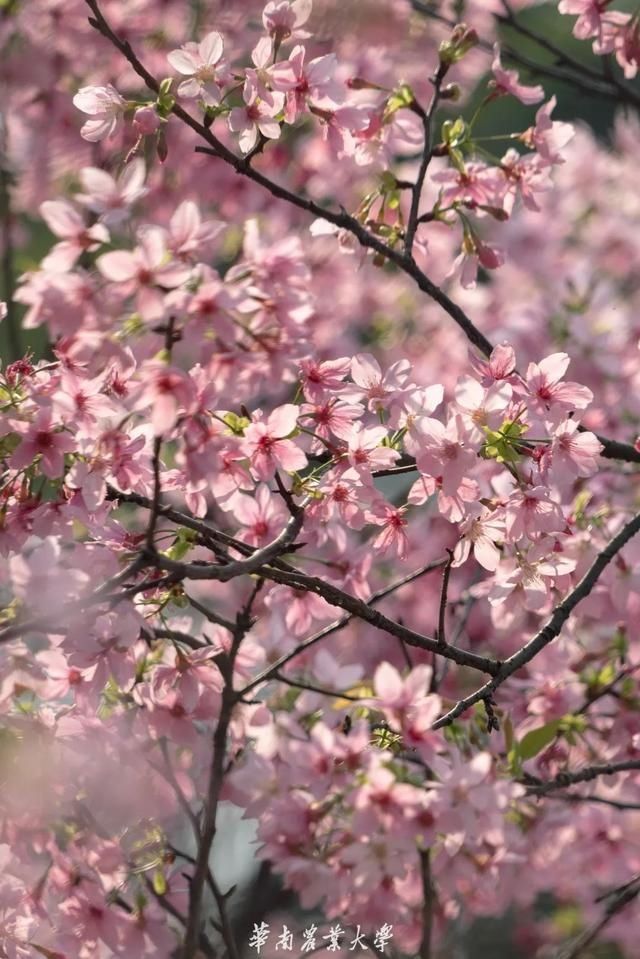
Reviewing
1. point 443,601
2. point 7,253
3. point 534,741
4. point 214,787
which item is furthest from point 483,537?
point 7,253

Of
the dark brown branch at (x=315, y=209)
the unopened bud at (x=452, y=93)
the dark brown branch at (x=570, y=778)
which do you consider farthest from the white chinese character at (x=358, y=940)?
the unopened bud at (x=452, y=93)

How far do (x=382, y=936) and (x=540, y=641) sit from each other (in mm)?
382

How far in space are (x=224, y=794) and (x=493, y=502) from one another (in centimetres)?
49

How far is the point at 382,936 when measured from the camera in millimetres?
1379

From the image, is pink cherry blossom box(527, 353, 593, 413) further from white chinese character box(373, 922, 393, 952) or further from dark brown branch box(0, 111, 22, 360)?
dark brown branch box(0, 111, 22, 360)

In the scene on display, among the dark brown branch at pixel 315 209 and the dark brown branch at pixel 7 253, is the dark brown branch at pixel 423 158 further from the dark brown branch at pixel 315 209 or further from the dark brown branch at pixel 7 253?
the dark brown branch at pixel 7 253

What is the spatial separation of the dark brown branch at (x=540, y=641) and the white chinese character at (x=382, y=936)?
0.24 meters

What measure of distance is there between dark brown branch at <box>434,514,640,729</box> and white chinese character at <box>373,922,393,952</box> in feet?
0.80

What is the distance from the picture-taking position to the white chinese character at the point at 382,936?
134 cm

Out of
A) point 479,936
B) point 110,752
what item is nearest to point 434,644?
point 110,752

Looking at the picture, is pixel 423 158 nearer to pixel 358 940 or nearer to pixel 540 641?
pixel 540 641

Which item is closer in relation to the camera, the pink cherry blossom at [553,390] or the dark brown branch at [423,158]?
the pink cherry blossom at [553,390]

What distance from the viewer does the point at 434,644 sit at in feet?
4.11

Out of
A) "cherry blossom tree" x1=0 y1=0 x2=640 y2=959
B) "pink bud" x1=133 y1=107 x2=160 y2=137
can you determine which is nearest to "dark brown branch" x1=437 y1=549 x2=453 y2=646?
"cherry blossom tree" x1=0 y1=0 x2=640 y2=959
